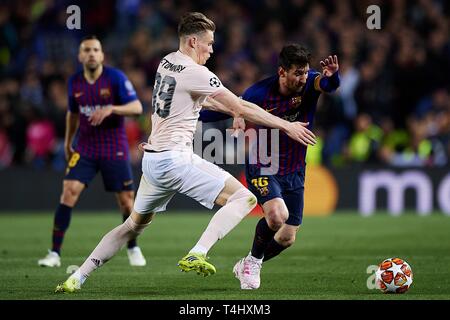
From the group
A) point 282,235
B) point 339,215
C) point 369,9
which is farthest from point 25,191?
point 282,235

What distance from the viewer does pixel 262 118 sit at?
7.96 m

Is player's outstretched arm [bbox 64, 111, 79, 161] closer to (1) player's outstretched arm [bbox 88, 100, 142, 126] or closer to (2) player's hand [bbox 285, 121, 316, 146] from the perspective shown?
(1) player's outstretched arm [bbox 88, 100, 142, 126]

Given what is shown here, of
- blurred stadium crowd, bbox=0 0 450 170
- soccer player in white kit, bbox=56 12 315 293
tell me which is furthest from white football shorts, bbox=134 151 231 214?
blurred stadium crowd, bbox=0 0 450 170

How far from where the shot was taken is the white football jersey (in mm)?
8097

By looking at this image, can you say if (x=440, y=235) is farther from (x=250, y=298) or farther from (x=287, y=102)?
(x=250, y=298)

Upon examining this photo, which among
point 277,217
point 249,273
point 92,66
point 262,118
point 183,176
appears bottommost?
point 249,273

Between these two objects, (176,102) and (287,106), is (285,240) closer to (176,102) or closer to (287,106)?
(287,106)

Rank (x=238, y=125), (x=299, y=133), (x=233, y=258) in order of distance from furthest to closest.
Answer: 1. (x=233, y=258)
2. (x=238, y=125)
3. (x=299, y=133)

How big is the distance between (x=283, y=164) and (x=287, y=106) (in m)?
0.55

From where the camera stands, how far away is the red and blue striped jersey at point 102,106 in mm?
11320

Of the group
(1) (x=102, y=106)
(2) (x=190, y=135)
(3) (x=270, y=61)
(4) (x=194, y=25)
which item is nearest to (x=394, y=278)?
(2) (x=190, y=135)

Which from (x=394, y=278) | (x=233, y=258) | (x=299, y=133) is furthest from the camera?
(x=233, y=258)

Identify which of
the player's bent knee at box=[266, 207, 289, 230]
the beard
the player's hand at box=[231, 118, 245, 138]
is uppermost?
the beard

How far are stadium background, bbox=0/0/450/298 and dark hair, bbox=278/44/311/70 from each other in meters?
9.03
